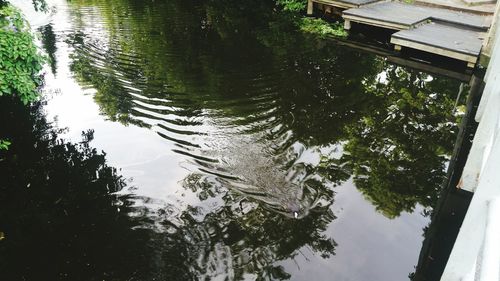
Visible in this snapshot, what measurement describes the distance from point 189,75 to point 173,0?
10.4 metres

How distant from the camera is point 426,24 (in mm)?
13102

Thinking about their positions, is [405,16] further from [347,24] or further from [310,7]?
[310,7]

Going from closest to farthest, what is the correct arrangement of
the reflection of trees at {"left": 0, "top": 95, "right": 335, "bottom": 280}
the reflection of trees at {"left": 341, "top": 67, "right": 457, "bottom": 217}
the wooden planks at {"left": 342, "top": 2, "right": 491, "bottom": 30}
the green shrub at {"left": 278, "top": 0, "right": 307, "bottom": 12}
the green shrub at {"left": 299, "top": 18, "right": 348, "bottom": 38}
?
1. the reflection of trees at {"left": 0, "top": 95, "right": 335, "bottom": 280}
2. the reflection of trees at {"left": 341, "top": 67, "right": 457, "bottom": 217}
3. the wooden planks at {"left": 342, "top": 2, "right": 491, "bottom": 30}
4. the green shrub at {"left": 299, "top": 18, "right": 348, "bottom": 38}
5. the green shrub at {"left": 278, "top": 0, "right": 307, "bottom": 12}

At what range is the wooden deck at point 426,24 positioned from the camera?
11070mm

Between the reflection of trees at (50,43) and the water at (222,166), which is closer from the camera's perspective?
the water at (222,166)

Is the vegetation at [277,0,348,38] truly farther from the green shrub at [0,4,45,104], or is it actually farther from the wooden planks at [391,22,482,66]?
the green shrub at [0,4,45,104]

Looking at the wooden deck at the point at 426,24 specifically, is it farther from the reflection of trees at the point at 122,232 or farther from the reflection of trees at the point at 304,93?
the reflection of trees at the point at 122,232

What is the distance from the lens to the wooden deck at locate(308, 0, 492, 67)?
1107 centimetres

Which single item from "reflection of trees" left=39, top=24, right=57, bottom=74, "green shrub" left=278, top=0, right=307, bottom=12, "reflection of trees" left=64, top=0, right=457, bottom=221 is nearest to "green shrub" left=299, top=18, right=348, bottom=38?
"reflection of trees" left=64, top=0, right=457, bottom=221

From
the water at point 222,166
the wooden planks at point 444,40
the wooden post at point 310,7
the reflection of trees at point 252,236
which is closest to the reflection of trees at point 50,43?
the water at point 222,166

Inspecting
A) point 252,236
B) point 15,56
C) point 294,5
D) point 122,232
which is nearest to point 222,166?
point 252,236

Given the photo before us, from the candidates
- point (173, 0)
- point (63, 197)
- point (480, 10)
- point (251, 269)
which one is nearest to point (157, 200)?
point (63, 197)

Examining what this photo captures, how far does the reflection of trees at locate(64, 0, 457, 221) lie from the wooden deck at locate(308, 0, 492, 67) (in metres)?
0.92

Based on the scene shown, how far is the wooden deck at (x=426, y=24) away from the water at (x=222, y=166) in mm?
881
